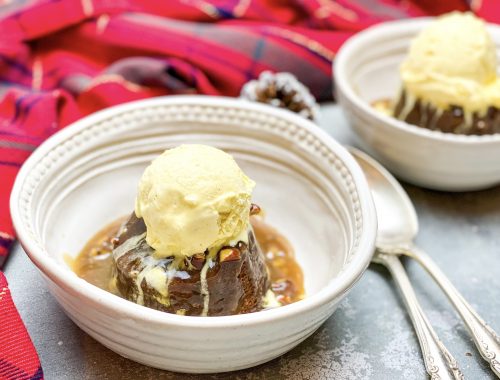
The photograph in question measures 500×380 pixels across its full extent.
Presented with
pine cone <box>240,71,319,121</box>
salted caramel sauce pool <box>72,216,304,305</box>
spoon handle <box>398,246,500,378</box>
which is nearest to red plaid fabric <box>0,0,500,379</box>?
pine cone <box>240,71,319,121</box>

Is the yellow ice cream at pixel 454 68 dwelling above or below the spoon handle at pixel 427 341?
above

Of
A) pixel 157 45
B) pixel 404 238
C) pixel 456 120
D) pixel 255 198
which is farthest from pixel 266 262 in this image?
pixel 157 45

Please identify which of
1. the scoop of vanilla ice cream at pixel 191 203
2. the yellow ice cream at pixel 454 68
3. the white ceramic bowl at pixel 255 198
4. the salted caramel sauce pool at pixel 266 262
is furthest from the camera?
the yellow ice cream at pixel 454 68

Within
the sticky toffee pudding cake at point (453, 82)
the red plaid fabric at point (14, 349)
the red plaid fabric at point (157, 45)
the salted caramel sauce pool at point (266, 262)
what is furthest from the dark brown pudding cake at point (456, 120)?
the red plaid fabric at point (14, 349)

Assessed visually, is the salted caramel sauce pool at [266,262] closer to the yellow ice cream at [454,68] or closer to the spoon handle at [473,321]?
the spoon handle at [473,321]

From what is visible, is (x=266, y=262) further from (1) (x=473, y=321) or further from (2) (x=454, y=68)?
(2) (x=454, y=68)

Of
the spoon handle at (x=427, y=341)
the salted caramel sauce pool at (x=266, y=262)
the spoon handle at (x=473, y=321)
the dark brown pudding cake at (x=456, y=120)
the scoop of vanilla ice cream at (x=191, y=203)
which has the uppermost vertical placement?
the scoop of vanilla ice cream at (x=191, y=203)
